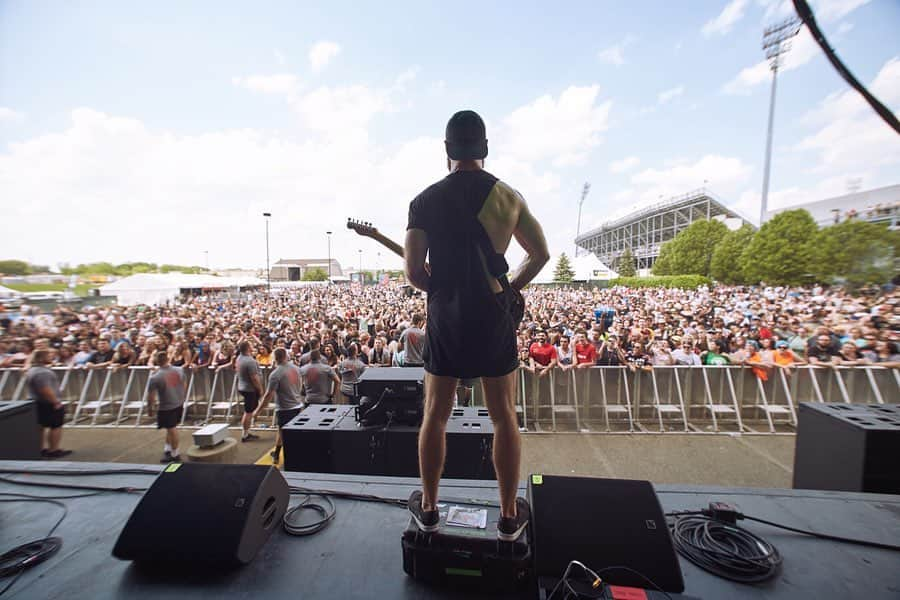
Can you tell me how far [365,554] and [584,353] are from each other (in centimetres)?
549

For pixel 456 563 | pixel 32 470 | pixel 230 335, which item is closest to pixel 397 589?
pixel 456 563

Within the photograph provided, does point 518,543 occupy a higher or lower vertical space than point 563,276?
lower

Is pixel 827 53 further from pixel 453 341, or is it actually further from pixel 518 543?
pixel 518 543

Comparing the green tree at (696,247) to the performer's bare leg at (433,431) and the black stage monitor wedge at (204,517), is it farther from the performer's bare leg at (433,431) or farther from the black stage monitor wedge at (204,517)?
the black stage monitor wedge at (204,517)

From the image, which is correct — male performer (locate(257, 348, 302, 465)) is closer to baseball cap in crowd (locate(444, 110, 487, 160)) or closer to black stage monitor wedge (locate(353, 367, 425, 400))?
black stage monitor wedge (locate(353, 367, 425, 400))

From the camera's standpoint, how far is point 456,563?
173 centimetres

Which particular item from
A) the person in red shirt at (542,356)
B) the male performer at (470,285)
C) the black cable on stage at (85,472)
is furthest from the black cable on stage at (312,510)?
the person in red shirt at (542,356)

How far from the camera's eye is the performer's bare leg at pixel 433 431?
179 cm

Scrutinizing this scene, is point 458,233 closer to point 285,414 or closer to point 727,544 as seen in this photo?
→ point 727,544

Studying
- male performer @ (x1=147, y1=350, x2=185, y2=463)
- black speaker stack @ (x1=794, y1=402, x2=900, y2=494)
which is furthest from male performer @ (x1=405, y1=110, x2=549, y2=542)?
male performer @ (x1=147, y1=350, x2=185, y2=463)

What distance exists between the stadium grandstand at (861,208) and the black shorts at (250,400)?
2005cm

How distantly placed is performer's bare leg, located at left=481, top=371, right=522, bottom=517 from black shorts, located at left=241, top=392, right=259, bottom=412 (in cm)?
533

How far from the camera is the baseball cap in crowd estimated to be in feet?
5.74

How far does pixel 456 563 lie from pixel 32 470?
3.74 meters
